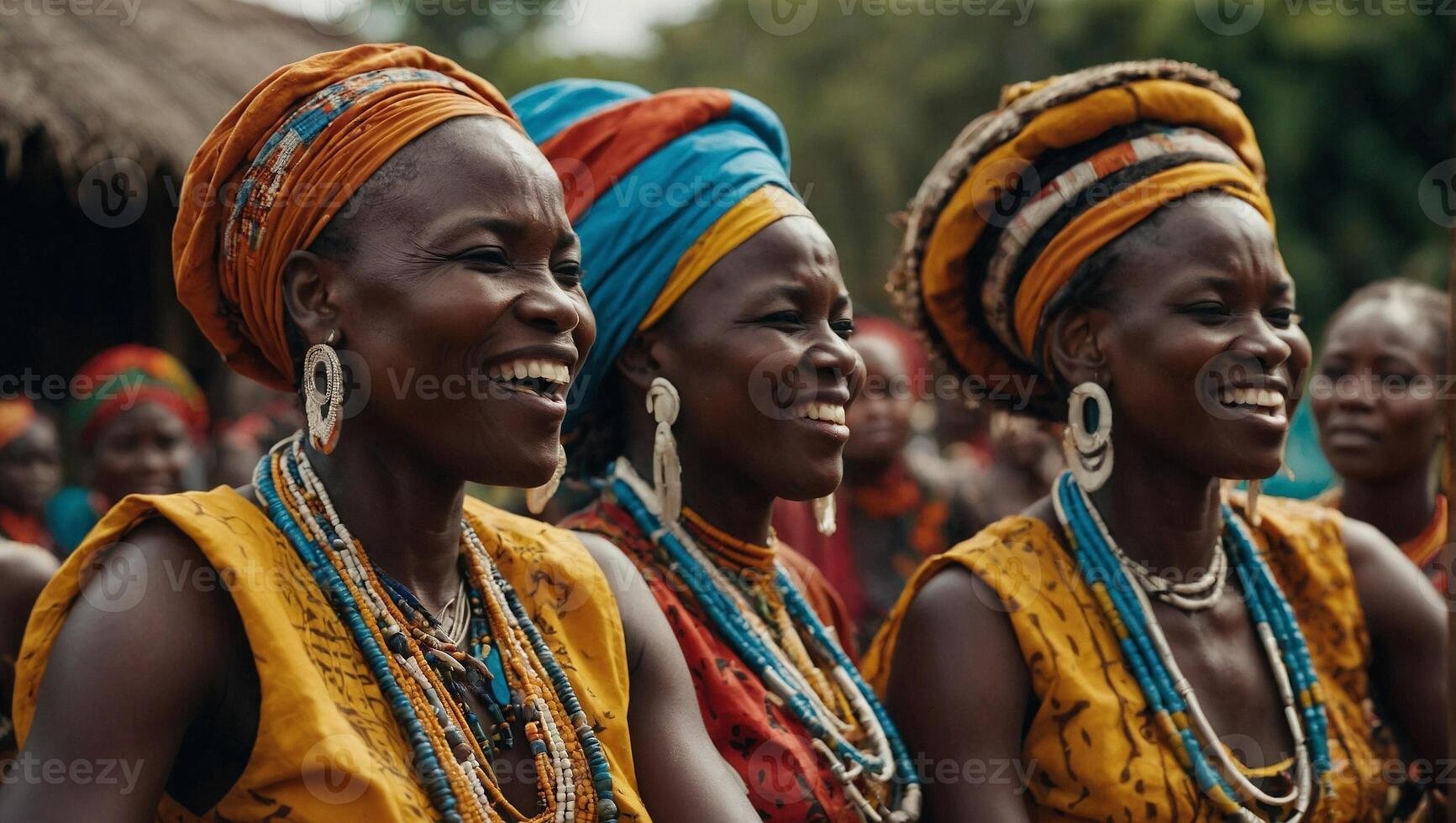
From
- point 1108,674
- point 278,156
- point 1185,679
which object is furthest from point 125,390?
point 1185,679

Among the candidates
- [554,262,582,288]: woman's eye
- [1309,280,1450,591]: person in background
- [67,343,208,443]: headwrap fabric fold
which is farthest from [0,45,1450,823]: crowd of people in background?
[67,343,208,443]: headwrap fabric fold

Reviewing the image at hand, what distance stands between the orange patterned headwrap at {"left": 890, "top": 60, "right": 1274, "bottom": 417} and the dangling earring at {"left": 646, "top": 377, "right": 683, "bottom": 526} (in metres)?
0.87

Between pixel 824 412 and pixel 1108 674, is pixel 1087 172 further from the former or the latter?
pixel 1108 674

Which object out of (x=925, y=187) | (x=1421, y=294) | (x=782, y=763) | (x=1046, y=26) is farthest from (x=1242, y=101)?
(x=782, y=763)

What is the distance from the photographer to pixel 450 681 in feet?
8.00

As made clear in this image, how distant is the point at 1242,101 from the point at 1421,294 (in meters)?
10.6

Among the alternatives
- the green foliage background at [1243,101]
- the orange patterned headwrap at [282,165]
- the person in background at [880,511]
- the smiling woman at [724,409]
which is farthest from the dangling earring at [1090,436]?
the green foliage background at [1243,101]

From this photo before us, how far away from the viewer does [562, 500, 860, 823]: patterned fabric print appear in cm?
293

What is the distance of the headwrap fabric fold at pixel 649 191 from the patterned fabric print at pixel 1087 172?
1.78ft

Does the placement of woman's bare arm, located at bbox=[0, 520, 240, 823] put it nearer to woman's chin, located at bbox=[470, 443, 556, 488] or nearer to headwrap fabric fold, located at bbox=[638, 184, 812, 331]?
woman's chin, located at bbox=[470, 443, 556, 488]

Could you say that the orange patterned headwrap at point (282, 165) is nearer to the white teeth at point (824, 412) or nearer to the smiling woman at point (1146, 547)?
the white teeth at point (824, 412)

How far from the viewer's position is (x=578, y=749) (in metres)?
2.45

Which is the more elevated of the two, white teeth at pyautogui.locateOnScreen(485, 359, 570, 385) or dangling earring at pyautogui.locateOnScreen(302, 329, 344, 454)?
white teeth at pyautogui.locateOnScreen(485, 359, 570, 385)

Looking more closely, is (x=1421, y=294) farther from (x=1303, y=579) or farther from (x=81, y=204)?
(x=81, y=204)
